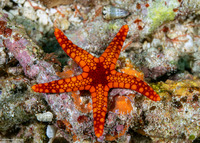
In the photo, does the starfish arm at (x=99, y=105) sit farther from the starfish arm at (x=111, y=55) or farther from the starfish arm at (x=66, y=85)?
the starfish arm at (x=111, y=55)

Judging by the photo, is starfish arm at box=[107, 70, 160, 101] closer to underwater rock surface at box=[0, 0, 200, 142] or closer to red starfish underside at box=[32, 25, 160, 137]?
red starfish underside at box=[32, 25, 160, 137]

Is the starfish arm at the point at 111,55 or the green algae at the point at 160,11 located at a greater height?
the green algae at the point at 160,11

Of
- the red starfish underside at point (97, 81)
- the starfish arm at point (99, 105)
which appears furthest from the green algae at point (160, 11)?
the starfish arm at point (99, 105)

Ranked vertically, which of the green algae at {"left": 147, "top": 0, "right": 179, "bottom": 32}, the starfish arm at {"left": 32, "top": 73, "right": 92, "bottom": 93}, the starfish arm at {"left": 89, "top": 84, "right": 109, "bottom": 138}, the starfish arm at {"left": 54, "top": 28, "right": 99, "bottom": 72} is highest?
the green algae at {"left": 147, "top": 0, "right": 179, "bottom": 32}

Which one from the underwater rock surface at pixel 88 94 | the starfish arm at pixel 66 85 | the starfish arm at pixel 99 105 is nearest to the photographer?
the starfish arm at pixel 99 105

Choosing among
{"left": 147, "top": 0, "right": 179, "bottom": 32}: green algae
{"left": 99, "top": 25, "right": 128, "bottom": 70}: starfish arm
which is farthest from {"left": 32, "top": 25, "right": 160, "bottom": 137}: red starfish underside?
{"left": 147, "top": 0, "right": 179, "bottom": 32}: green algae

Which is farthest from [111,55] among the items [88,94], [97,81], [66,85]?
[66,85]
